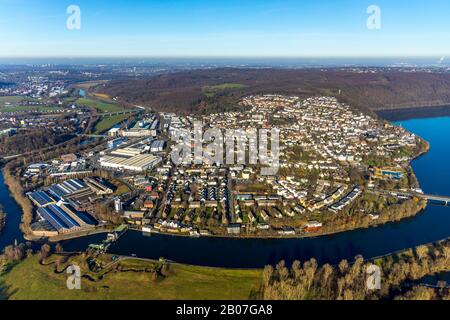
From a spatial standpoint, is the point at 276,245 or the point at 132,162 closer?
the point at 276,245

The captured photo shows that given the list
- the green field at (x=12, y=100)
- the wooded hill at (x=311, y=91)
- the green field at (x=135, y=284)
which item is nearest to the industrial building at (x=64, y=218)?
the green field at (x=135, y=284)

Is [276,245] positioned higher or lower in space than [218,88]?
lower

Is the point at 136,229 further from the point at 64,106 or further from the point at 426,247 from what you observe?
the point at 64,106

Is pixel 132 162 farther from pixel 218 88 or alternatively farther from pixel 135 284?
pixel 218 88

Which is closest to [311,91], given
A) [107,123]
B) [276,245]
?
[107,123]

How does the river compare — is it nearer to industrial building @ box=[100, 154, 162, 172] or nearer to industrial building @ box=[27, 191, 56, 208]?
industrial building @ box=[27, 191, 56, 208]

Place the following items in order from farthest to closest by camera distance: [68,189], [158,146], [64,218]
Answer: [158,146] → [68,189] → [64,218]

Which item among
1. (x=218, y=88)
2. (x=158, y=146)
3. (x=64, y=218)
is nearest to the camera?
(x=64, y=218)
